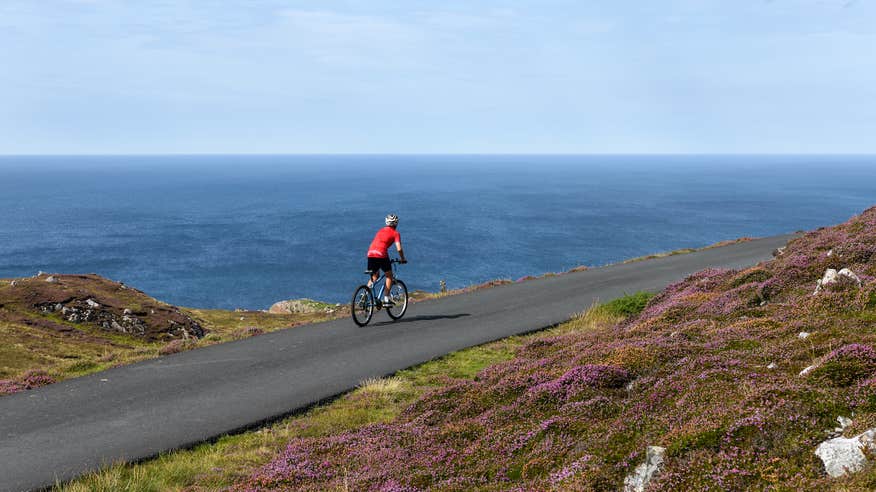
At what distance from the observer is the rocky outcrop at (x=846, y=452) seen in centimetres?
466

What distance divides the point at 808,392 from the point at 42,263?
359 ft

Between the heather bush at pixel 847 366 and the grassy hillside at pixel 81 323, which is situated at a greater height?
the heather bush at pixel 847 366

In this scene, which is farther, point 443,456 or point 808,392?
point 443,456

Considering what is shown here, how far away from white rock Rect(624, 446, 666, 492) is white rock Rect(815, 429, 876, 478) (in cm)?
125

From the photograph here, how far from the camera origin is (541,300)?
864 inches

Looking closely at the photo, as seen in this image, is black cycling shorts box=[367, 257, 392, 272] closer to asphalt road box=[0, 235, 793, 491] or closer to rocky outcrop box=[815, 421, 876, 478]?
asphalt road box=[0, 235, 793, 491]

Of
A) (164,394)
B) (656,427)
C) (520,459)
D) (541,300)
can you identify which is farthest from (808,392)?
(541,300)

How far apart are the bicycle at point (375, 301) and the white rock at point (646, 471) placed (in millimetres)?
12155

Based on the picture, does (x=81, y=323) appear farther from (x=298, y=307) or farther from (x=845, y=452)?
(x=845, y=452)

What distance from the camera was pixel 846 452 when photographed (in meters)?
4.80

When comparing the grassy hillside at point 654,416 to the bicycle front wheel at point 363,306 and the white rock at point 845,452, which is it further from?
the bicycle front wheel at point 363,306

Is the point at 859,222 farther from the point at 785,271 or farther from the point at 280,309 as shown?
the point at 280,309

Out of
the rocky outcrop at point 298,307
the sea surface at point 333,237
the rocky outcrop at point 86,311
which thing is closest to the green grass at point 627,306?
the rocky outcrop at point 86,311

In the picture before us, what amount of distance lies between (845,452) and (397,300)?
1439 cm
